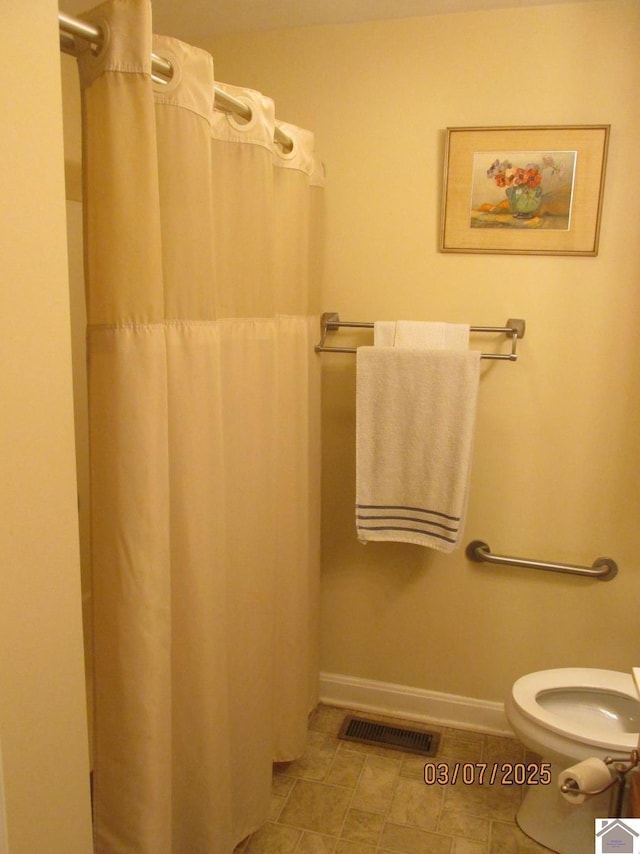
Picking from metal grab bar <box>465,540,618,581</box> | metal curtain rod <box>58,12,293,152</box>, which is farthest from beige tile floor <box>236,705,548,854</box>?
metal curtain rod <box>58,12,293,152</box>

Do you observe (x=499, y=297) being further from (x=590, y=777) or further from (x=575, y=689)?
(x=590, y=777)

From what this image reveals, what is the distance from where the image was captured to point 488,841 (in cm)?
180

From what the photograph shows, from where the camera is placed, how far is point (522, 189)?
1.92 meters

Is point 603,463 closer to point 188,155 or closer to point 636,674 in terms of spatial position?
point 636,674

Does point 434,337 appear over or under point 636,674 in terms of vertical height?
over

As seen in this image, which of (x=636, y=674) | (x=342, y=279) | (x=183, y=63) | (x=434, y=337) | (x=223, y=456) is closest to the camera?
(x=636, y=674)

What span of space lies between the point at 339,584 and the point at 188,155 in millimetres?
1588

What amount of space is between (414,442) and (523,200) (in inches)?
31.4

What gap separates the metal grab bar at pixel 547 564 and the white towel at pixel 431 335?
68cm

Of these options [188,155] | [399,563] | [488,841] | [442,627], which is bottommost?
[488,841]

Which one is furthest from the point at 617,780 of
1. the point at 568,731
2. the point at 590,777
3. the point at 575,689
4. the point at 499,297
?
the point at 499,297

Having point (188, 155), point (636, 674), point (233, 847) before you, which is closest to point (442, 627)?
point (233, 847)

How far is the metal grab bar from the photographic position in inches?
79.5
